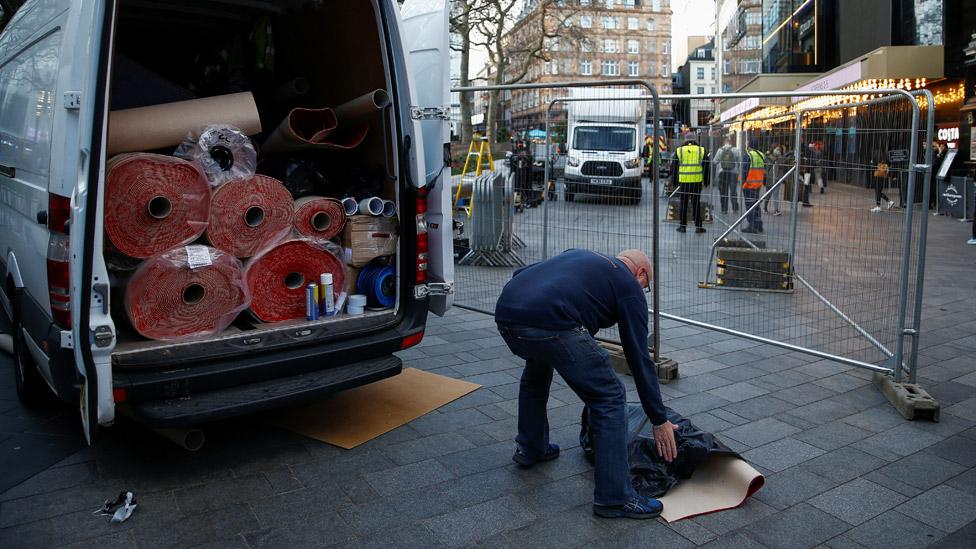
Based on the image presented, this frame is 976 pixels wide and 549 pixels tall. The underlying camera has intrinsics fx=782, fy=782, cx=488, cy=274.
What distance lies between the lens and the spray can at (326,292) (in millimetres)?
4871

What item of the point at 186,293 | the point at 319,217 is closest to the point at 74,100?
the point at 186,293

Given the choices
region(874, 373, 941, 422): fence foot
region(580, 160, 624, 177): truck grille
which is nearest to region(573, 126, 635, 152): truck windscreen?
region(580, 160, 624, 177): truck grille

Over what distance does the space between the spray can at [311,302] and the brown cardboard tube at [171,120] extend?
3.58 feet

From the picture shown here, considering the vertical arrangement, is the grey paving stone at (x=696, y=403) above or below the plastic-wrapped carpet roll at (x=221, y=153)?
below

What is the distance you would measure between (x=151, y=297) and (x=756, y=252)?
6.80m

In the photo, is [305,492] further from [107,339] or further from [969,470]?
[969,470]

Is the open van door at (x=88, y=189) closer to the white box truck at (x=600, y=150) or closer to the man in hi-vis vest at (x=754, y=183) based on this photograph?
the white box truck at (x=600, y=150)

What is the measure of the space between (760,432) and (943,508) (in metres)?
1.15

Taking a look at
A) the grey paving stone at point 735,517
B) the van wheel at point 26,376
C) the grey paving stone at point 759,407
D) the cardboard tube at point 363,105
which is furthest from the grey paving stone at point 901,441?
the van wheel at point 26,376

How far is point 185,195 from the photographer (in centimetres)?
433

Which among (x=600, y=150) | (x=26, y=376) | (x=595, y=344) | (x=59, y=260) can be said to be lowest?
(x=26, y=376)

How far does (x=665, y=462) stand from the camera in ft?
13.3

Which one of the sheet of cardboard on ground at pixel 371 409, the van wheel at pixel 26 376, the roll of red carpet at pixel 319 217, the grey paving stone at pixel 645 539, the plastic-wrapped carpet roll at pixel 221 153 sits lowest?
the grey paving stone at pixel 645 539

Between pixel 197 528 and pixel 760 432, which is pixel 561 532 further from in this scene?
pixel 760 432
